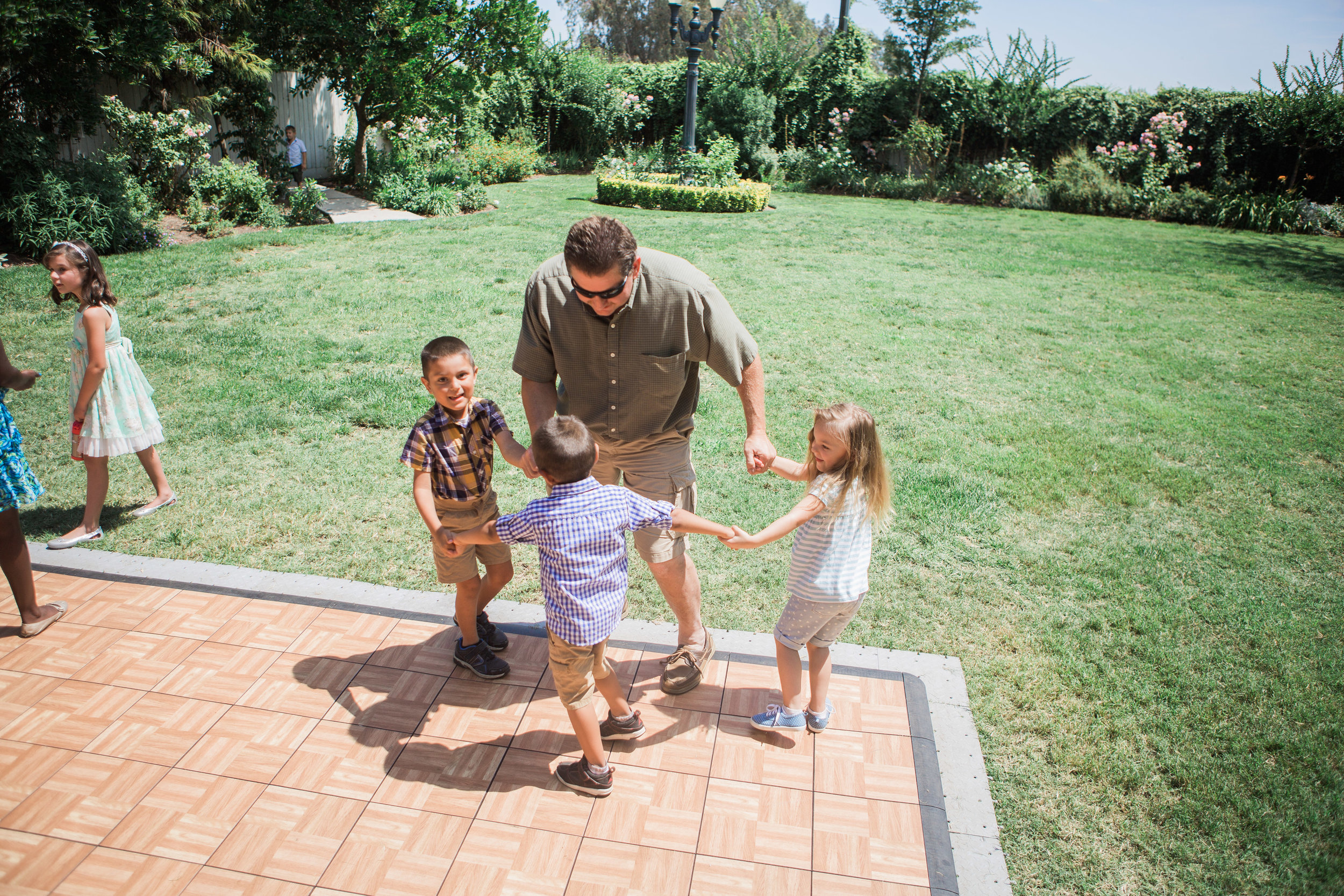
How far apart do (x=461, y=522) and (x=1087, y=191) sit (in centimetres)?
1885

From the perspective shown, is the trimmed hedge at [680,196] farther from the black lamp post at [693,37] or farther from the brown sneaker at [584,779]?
the brown sneaker at [584,779]

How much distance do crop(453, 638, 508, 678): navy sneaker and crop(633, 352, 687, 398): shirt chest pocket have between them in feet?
4.57

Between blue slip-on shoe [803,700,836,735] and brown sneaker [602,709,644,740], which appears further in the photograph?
blue slip-on shoe [803,700,836,735]

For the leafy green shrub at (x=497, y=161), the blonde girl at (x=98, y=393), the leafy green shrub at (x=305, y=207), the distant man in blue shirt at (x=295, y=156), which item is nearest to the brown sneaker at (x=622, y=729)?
the blonde girl at (x=98, y=393)

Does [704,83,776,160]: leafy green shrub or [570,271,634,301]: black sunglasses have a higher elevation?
[704,83,776,160]: leafy green shrub

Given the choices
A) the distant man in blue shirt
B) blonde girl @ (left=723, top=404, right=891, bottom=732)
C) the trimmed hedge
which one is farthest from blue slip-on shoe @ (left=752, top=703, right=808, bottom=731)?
the distant man in blue shirt

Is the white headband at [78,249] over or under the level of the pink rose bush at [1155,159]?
under

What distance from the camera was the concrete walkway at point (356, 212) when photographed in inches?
567

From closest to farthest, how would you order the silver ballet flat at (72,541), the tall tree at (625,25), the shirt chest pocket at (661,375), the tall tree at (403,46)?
the shirt chest pocket at (661,375)
the silver ballet flat at (72,541)
the tall tree at (403,46)
the tall tree at (625,25)

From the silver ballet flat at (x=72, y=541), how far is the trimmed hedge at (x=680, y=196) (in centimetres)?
1370

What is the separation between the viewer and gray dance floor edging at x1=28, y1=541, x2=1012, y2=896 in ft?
8.79

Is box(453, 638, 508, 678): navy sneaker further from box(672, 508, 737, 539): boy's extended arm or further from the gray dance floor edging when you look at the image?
box(672, 508, 737, 539): boy's extended arm

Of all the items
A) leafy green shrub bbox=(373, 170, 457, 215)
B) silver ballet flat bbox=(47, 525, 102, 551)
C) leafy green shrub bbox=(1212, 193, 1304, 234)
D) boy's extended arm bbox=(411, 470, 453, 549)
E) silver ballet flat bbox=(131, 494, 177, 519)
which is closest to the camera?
boy's extended arm bbox=(411, 470, 453, 549)

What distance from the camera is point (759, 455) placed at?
3.06 metres
